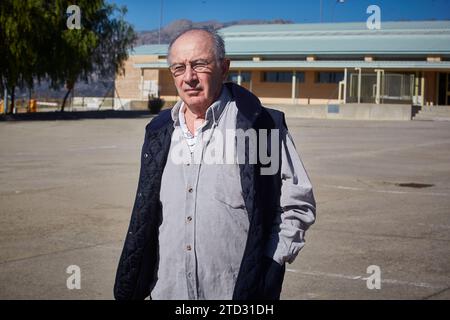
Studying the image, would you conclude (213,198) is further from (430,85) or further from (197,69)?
(430,85)

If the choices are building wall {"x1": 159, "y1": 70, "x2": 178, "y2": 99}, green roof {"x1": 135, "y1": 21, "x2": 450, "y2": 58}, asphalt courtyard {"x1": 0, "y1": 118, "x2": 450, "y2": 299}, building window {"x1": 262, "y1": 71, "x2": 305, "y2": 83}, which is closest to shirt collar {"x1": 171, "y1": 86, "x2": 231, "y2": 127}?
asphalt courtyard {"x1": 0, "y1": 118, "x2": 450, "y2": 299}

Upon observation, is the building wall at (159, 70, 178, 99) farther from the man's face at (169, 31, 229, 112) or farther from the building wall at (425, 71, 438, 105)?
the man's face at (169, 31, 229, 112)

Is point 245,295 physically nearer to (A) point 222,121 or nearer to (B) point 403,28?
(A) point 222,121

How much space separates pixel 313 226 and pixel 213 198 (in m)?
6.31

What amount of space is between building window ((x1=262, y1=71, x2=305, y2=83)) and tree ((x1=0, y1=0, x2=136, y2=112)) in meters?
15.9

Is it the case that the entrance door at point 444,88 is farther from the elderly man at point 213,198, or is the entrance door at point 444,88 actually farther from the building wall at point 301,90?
the elderly man at point 213,198

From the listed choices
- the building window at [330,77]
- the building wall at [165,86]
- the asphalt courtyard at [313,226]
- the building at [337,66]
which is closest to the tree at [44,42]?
the building at [337,66]

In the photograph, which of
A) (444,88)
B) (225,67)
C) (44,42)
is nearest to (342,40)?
(444,88)

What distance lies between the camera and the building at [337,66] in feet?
161

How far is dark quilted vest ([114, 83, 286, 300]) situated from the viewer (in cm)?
346

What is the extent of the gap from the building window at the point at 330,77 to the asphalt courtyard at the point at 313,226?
40.7 m

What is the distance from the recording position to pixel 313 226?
9.74 meters

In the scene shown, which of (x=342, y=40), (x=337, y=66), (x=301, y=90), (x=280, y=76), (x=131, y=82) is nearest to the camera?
(x=337, y=66)

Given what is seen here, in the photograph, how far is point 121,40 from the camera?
2334 inches
